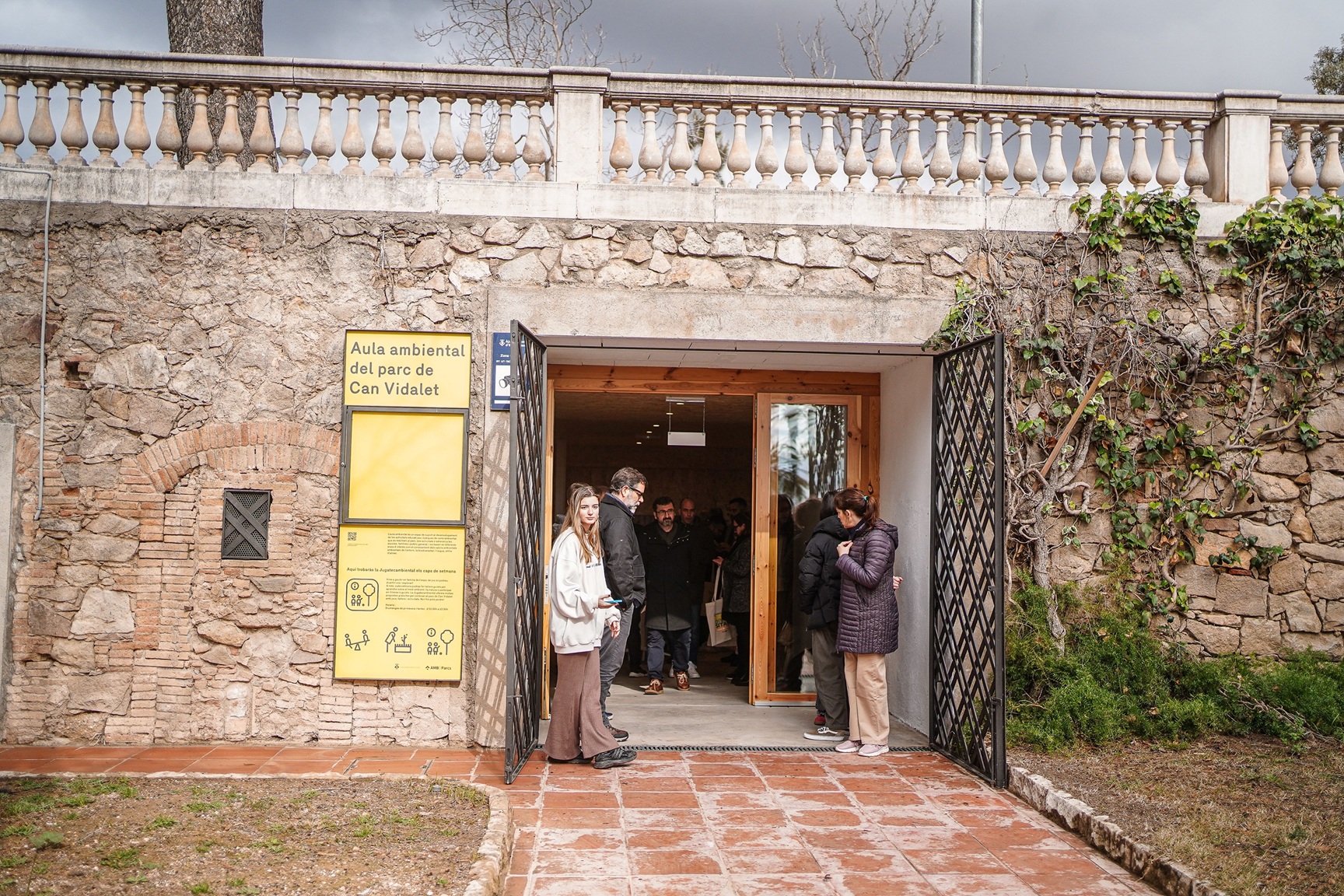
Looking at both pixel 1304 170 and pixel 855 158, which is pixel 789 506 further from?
pixel 1304 170

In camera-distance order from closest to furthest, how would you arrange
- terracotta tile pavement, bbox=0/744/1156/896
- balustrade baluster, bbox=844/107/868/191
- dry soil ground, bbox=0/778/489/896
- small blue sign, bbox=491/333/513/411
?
dry soil ground, bbox=0/778/489/896, terracotta tile pavement, bbox=0/744/1156/896, small blue sign, bbox=491/333/513/411, balustrade baluster, bbox=844/107/868/191

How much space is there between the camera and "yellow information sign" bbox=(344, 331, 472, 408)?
685 cm

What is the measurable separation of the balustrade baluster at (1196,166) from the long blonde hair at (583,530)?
15.1 feet

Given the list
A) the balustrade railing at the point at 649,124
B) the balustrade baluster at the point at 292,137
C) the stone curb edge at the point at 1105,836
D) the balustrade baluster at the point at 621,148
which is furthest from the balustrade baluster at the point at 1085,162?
the balustrade baluster at the point at 292,137

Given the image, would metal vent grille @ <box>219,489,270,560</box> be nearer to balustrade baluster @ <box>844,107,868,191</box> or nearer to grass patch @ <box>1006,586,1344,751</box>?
balustrade baluster @ <box>844,107,868,191</box>

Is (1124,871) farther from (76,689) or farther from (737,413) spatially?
(737,413)

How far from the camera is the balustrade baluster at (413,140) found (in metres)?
6.98

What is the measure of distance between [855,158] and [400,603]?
166 inches

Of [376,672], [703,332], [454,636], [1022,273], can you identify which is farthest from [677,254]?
[376,672]

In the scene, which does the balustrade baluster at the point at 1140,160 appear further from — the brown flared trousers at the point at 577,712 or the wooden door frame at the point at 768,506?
the brown flared trousers at the point at 577,712

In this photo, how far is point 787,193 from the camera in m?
7.09

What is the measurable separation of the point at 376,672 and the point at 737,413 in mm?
5312

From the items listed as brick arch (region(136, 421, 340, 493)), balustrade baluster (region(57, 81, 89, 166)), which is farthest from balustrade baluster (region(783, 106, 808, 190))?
balustrade baluster (region(57, 81, 89, 166))

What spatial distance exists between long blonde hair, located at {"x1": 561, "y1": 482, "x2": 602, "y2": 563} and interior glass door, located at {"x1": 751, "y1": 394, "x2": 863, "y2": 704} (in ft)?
7.03
